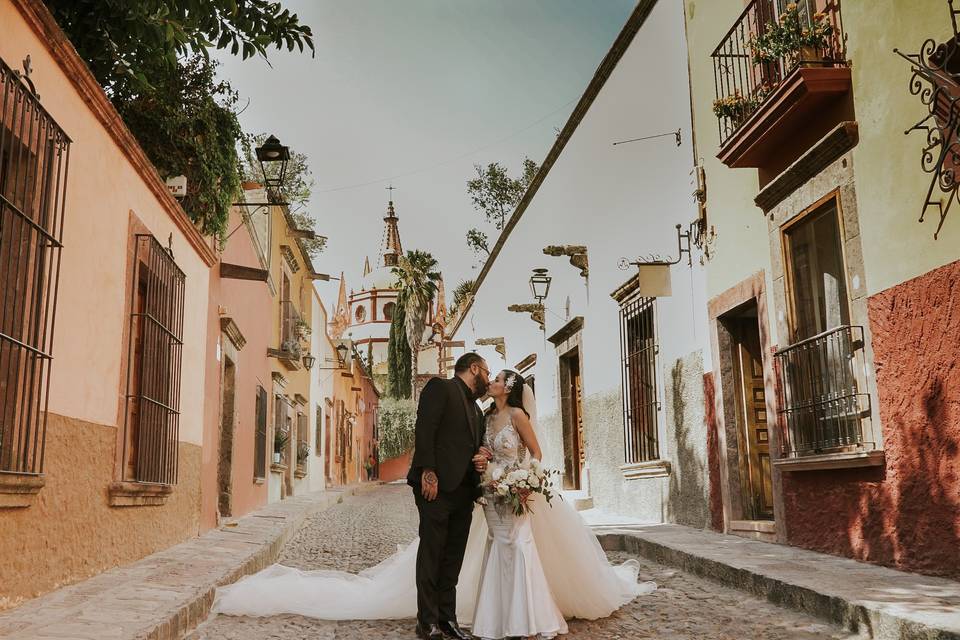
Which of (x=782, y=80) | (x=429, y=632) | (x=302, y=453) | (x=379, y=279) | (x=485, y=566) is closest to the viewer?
(x=429, y=632)

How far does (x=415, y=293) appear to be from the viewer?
41906 millimetres

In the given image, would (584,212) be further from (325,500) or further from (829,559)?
(829,559)

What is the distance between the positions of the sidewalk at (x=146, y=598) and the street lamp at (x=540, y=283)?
9.85 meters

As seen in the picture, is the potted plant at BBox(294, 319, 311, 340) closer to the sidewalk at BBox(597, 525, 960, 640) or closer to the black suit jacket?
the sidewalk at BBox(597, 525, 960, 640)


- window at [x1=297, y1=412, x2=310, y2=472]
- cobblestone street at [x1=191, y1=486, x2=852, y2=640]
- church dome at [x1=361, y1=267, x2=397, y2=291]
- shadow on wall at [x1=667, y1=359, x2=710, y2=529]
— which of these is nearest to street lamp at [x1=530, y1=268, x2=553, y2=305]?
window at [x1=297, y1=412, x2=310, y2=472]

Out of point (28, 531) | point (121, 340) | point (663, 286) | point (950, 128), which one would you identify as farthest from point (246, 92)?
point (950, 128)

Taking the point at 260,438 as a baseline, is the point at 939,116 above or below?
above

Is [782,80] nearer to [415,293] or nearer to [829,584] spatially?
[829,584]

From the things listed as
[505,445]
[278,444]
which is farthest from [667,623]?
[278,444]

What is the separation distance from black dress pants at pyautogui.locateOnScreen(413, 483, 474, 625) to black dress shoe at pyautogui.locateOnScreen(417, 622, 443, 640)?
27mm

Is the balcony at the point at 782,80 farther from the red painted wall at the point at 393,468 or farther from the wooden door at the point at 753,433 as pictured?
the red painted wall at the point at 393,468

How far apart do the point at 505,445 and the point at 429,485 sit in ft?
2.14

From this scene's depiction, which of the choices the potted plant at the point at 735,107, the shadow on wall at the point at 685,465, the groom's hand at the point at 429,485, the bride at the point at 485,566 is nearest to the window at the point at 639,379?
the shadow on wall at the point at 685,465

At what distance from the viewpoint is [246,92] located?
10195mm
